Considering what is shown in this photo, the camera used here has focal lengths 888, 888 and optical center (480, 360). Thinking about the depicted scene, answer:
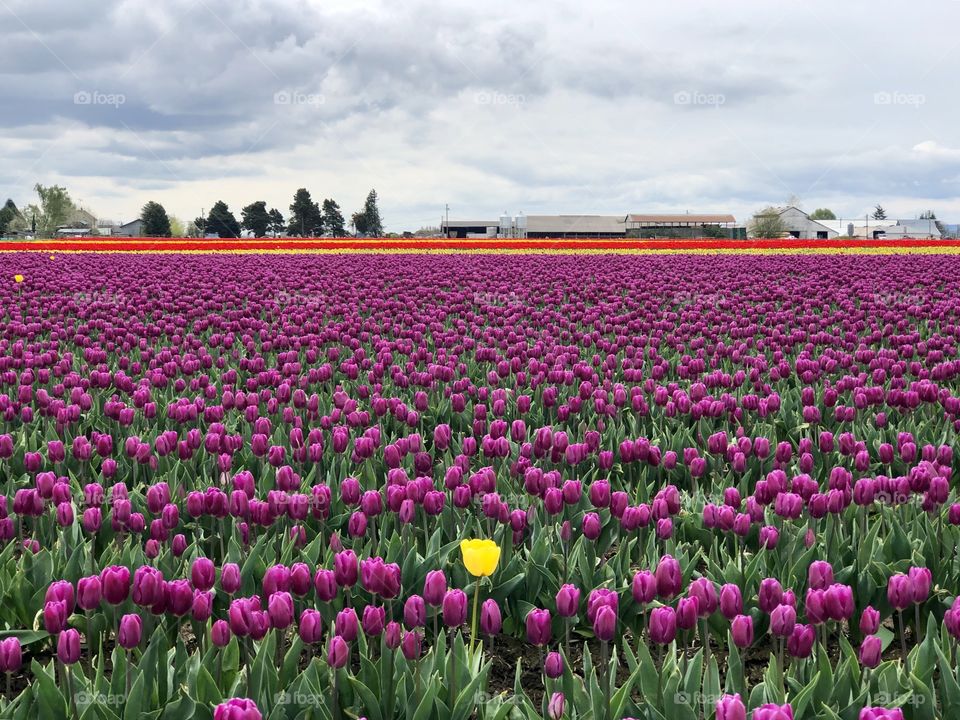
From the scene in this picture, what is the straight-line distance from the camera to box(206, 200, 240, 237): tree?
106 m

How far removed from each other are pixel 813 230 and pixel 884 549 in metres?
120

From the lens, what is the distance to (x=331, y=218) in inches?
4712

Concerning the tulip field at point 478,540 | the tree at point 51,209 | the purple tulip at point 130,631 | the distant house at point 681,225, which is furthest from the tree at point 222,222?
the purple tulip at point 130,631

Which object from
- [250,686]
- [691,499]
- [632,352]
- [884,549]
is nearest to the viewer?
[250,686]

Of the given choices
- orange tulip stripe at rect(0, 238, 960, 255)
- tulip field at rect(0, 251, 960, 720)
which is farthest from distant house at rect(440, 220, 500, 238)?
tulip field at rect(0, 251, 960, 720)

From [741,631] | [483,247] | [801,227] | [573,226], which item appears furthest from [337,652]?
[801,227]

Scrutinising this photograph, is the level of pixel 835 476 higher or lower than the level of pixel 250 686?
higher

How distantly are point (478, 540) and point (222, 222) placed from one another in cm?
11015

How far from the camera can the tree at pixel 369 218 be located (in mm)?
119250

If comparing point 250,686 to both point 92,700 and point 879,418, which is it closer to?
point 92,700

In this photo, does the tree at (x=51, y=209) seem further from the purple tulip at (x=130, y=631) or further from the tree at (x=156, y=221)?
the purple tulip at (x=130, y=631)

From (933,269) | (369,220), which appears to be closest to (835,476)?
(933,269)

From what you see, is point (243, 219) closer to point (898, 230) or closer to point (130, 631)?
point (898, 230)

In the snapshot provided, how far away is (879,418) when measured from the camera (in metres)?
5.70
